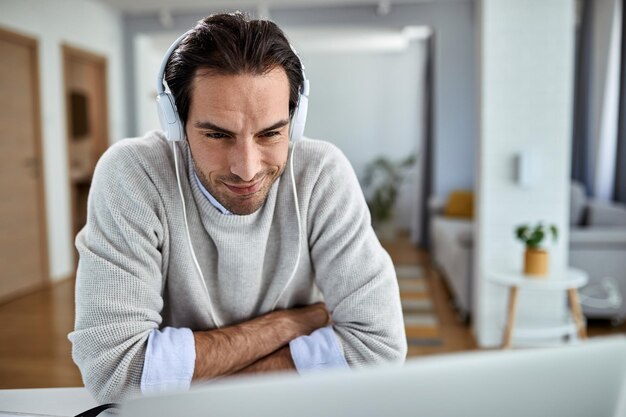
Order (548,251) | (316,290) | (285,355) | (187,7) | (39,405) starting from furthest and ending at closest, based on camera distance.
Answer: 1. (187,7)
2. (548,251)
3. (316,290)
4. (285,355)
5. (39,405)

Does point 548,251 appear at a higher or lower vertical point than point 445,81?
lower

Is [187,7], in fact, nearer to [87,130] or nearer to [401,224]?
[87,130]

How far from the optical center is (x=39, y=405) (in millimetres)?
900

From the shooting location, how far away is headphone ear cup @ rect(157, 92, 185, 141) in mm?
985

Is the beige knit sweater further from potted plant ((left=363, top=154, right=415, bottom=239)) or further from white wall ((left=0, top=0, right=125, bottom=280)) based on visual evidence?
potted plant ((left=363, top=154, right=415, bottom=239))

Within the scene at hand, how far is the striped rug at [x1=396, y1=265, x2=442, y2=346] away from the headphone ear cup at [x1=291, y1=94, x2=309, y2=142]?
Result: 220 centimetres

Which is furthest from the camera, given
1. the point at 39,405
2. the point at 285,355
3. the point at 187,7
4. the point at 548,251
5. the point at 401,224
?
the point at 401,224

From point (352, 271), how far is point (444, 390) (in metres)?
0.60

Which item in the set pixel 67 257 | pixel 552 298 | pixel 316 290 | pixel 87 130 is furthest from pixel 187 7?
pixel 316 290

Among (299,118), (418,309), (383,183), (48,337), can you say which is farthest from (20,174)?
(383,183)

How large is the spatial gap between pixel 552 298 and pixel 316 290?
96.9 inches

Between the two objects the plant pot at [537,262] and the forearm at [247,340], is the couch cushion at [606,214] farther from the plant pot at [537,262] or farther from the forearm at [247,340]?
the forearm at [247,340]

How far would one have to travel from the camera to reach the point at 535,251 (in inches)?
115

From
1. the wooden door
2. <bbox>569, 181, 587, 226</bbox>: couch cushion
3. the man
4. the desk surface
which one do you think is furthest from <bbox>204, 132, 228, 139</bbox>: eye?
<bbox>569, 181, 587, 226</bbox>: couch cushion
